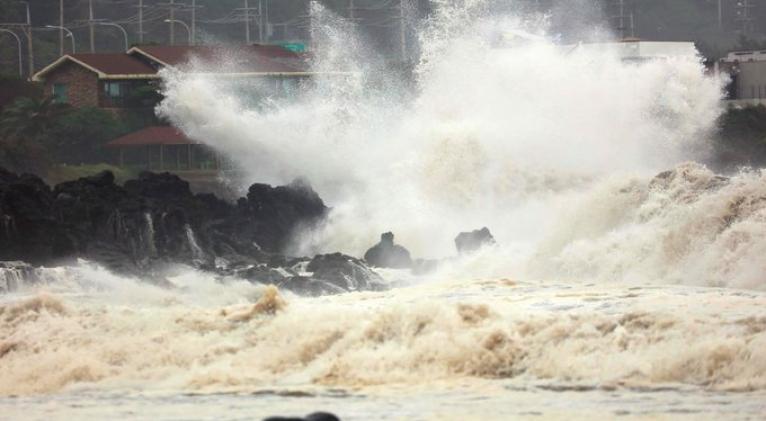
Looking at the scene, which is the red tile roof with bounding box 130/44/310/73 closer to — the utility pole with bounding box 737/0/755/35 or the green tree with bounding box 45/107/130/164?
the green tree with bounding box 45/107/130/164

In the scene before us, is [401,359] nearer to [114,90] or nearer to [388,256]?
[388,256]

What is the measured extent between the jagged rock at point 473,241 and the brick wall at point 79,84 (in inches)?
1480

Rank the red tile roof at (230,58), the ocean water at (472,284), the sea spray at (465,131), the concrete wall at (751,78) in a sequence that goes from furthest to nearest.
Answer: the red tile roof at (230,58), the concrete wall at (751,78), the sea spray at (465,131), the ocean water at (472,284)

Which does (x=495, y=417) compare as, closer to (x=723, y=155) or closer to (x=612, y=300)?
(x=612, y=300)

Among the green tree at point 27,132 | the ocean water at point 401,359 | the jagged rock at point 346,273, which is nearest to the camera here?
the ocean water at point 401,359

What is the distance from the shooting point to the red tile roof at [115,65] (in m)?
72.6

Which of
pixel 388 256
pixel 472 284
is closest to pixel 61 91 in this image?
pixel 388 256

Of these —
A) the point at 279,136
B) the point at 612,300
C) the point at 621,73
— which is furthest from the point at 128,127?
the point at 612,300

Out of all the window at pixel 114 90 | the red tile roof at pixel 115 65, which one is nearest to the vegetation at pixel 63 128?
the red tile roof at pixel 115 65

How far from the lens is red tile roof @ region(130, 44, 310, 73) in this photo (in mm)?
69312

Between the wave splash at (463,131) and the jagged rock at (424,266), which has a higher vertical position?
the wave splash at (463,131)

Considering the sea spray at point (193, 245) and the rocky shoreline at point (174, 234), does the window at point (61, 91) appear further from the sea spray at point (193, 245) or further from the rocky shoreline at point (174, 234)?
the sea spray at point (193, 245)

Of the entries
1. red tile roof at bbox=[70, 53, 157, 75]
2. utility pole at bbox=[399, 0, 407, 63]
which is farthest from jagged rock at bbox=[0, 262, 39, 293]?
utility pole at bbox=[399, 0, 407, 63]

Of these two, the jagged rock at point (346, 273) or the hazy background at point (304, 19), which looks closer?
the jagged rock at point (346, 273)
